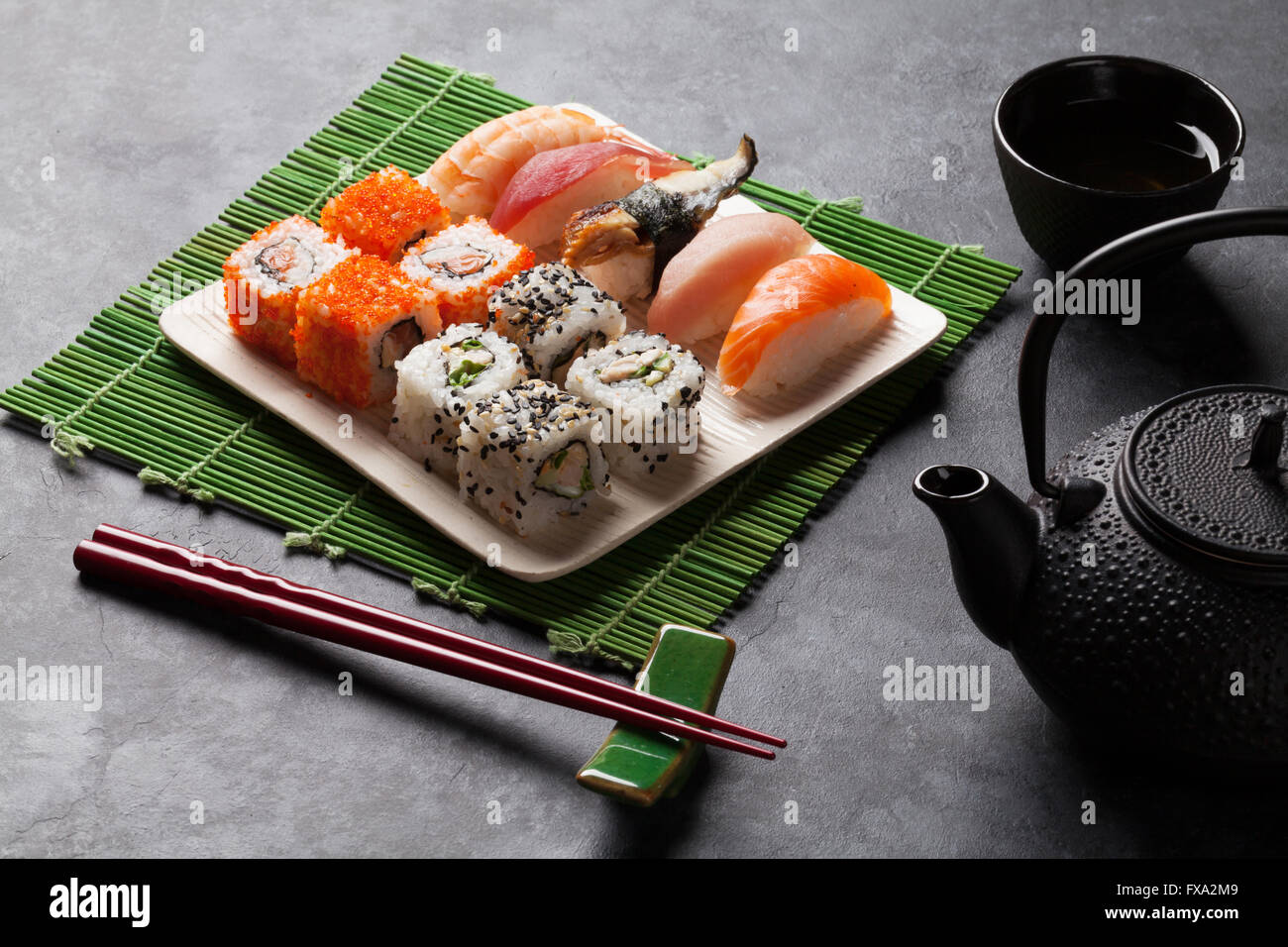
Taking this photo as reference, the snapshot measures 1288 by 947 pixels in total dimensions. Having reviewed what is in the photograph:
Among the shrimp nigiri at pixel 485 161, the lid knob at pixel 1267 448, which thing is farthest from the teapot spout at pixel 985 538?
the shrimp nigiri at pixel 485 161

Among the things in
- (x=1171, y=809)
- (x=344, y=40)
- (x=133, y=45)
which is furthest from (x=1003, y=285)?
(x=133, y=45)

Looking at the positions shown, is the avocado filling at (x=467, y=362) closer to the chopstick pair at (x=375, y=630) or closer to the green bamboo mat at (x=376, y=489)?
the green bamboo mat at (x=376, y=489)

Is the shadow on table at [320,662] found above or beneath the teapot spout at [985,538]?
beneath

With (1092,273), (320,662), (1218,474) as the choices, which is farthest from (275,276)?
(1218,474)

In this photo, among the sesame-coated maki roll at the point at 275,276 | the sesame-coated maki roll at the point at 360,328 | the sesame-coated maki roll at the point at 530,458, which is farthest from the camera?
the sesame-coated maki roll at the point at 275,276

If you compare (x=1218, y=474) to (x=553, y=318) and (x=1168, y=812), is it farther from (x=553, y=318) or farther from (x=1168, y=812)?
(x=553, y=318)

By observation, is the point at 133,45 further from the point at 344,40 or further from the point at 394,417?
the point at 394,417
